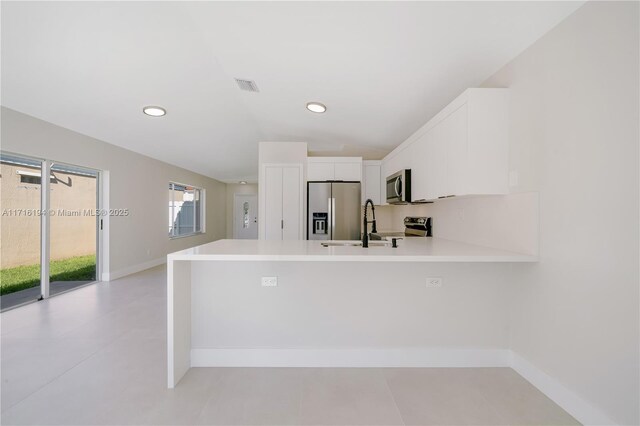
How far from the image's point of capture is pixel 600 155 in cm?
141

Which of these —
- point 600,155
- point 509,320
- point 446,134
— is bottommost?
point 509,320

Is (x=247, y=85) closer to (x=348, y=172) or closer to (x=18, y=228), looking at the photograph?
(x=348, y=172)

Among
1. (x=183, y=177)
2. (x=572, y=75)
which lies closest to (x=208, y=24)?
(x=572, y=75)

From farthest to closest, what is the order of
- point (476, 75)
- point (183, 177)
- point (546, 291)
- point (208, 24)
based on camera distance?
point (183, 177), point (476, 75), point (208, 24), point (546, 291)

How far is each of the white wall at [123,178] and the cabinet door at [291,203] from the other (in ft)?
10.1

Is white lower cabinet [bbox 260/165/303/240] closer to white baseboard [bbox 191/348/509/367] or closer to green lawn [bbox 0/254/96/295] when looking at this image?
white baseboard [bbox 191/348/509/367]

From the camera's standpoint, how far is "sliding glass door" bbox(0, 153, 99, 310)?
11.5 feet

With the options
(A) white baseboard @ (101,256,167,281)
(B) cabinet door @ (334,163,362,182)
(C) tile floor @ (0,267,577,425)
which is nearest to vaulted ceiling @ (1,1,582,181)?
(B) cabinet door @ (334,163,362,182)

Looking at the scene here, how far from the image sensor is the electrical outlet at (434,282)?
2.15 metres

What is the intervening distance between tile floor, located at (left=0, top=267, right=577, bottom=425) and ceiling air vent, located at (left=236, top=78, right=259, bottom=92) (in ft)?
8.72

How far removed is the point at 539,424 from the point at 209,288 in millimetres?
2255

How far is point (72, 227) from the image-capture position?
436cm

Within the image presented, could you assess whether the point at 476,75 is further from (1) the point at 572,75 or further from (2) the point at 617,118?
(2) the point at 617,118

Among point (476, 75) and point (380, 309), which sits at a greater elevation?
point (476, 75)
